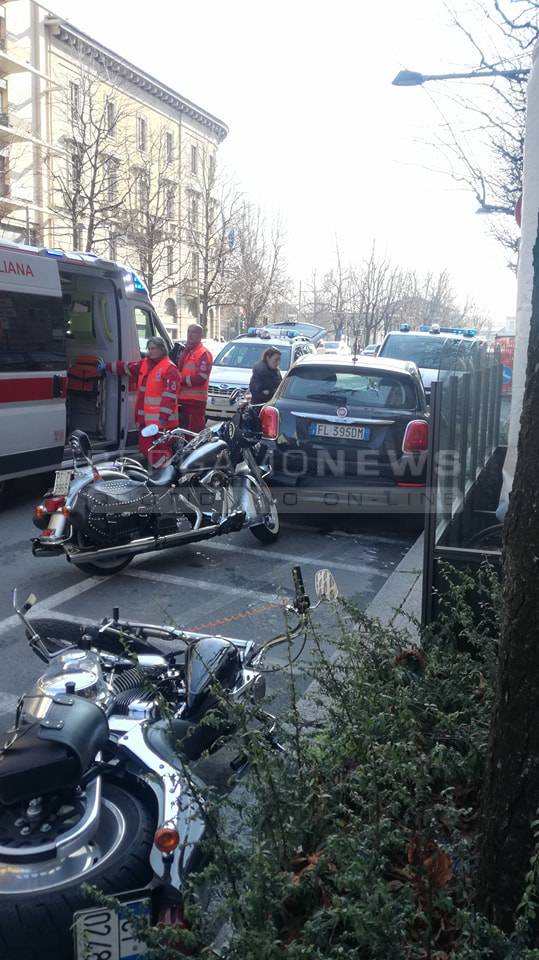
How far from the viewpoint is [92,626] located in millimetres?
3580

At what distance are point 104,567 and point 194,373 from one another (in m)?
5.00

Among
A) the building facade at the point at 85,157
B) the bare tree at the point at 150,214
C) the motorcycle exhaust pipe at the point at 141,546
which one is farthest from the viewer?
the building facade at the point at 85,157

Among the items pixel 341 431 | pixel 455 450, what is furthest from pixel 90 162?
pixel 455 450

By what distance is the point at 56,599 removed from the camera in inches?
242

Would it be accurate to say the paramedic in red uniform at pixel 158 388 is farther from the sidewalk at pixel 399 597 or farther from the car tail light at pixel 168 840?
the car tail light at pixel 168 840

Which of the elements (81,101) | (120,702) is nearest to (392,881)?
(120,702)

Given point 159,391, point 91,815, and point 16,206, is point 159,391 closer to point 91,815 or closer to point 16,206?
point 91,815

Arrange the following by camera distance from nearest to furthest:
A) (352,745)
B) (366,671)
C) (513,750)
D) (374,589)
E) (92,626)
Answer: (513,750), (352,745), (366,671), (92,626), (374,589)

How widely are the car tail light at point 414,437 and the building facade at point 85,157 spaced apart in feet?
87.1

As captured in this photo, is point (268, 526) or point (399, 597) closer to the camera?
point (399, 597)

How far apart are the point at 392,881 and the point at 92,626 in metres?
1.77

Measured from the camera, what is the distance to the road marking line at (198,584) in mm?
6434

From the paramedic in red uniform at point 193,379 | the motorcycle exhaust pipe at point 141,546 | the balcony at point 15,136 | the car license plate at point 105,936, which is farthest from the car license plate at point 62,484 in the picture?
the balcony at point 15,136

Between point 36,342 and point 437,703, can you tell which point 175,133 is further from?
point 437,703
